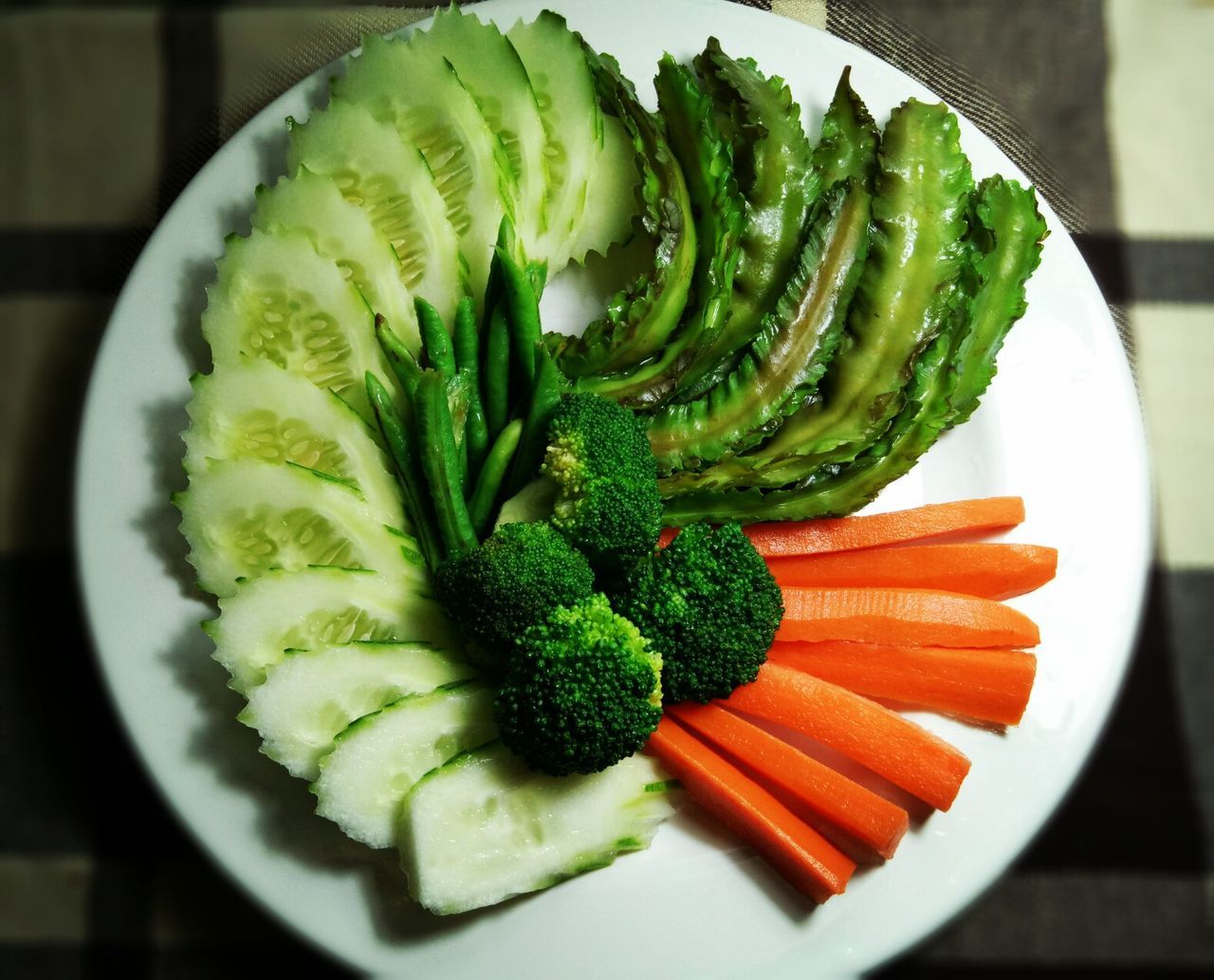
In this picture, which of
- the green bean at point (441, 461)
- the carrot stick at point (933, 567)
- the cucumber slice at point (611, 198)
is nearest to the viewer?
the green bean at point (441, 461)

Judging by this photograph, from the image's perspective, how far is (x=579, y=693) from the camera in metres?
2.14

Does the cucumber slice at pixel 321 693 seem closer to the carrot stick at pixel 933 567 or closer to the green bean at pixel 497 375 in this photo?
the green bean at pixel 497 375

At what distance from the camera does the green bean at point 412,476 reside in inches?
96.1

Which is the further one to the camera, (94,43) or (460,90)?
(94,43)

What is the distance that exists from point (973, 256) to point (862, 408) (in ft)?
1.61

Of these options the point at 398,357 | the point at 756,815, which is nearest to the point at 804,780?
the point at 756,815

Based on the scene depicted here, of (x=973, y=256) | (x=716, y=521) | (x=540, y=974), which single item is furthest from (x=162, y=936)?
(x=973, y=256)

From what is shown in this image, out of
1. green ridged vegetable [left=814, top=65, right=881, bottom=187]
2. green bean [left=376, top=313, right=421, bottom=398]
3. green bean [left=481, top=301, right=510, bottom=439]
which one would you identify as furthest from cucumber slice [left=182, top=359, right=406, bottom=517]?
green ridged vegetable [left=814, top=65, right=881, bottom=187]

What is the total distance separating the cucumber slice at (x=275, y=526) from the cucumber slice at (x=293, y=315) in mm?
282

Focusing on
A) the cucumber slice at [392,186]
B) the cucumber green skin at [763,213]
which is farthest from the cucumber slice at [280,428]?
the cucumber green skin at [763,213]

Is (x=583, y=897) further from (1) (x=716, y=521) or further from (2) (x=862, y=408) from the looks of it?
(2) (x=862, y=408)

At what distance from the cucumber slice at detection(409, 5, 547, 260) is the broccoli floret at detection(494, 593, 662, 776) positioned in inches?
40.1

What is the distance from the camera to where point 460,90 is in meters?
2.51

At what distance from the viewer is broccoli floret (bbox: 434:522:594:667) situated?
2203mm
